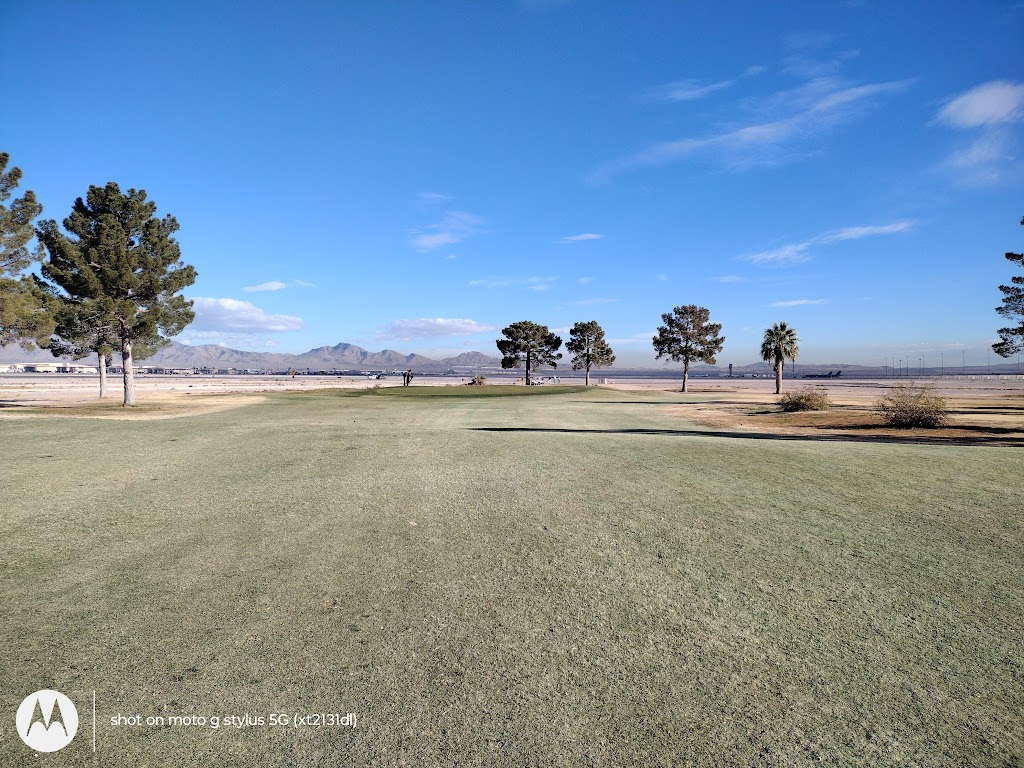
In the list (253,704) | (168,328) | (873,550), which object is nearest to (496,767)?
(253,704)

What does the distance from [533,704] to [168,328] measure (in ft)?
125

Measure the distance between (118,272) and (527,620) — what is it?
3455cm

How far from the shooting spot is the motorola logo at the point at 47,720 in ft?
9.38

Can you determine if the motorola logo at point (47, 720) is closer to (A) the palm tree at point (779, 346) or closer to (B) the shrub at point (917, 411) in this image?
(B) the shrub at point (917, 411)

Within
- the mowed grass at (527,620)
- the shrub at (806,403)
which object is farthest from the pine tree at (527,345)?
the mowed grass at (527,620)

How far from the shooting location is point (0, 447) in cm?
1277

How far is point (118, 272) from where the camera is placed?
2945 cm

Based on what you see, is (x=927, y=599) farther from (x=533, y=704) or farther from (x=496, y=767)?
(x=496, y=767)

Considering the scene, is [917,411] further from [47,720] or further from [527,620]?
[47,720]

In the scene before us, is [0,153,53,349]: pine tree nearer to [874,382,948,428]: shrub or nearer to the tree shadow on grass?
the tree shadow on grass

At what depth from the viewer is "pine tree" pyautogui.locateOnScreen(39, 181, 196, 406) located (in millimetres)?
28766

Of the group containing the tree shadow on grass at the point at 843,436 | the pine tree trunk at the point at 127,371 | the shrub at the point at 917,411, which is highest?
the pine tree trunk at the point at 127,371

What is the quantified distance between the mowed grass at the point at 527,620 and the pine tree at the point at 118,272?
26412mm

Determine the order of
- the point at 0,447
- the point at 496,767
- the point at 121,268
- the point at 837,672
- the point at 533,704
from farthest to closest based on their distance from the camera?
1. the point at 121,268
2. the point at 0,447
3. the point at 837,672
4. the point at 533,704
5. the point at 496,767
